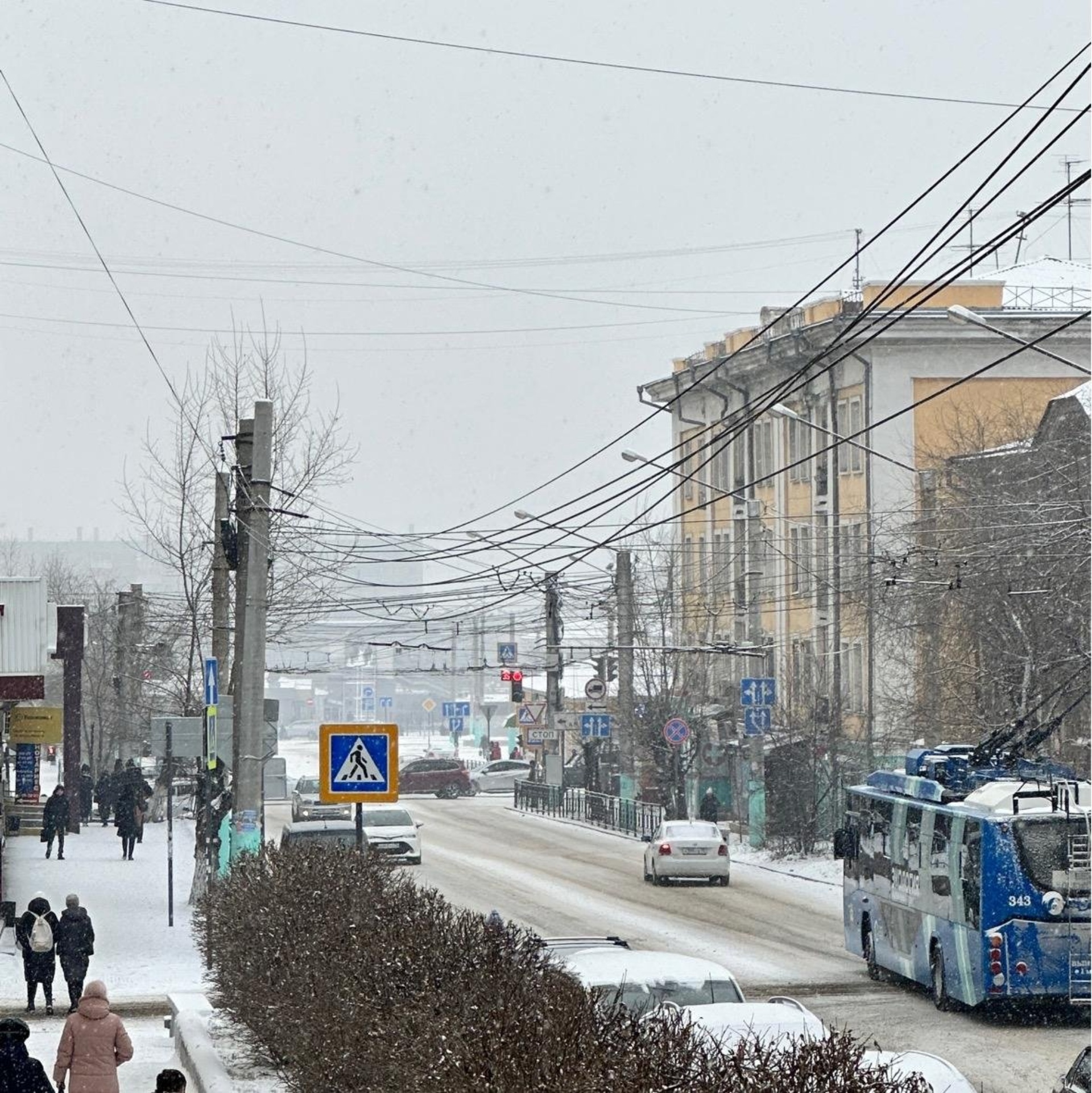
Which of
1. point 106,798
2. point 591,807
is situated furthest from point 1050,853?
point 591,807

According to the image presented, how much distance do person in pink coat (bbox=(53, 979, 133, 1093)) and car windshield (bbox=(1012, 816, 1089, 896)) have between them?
10.5 m

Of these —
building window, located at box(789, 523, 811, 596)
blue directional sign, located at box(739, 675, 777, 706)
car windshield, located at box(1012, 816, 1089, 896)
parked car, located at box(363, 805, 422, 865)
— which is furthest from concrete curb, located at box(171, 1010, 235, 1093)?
building window, located at box(789, 523, 811, 596)

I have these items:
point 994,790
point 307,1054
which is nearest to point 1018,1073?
point 994,790

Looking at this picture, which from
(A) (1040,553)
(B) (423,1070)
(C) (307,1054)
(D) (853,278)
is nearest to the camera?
(B) (423,1070)

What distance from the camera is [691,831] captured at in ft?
128

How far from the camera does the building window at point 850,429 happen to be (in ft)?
188

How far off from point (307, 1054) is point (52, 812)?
28647 millimetres

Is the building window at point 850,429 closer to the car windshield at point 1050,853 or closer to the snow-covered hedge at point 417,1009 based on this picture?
the car windshield at point 1050,853

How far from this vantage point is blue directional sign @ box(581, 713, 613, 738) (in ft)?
182

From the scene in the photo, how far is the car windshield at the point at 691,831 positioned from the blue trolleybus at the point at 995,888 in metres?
15.7

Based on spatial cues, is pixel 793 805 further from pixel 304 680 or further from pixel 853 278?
pixel 304 680

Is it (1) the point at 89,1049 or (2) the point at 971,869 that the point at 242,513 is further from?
(1) the point at 89,1049

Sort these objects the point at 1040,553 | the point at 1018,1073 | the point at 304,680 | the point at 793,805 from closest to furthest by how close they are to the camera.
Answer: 1. the point at 1018,1073
2. the point at 1040,553
3. the point at 793,805
4. the point at 304,680

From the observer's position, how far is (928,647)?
146ft
